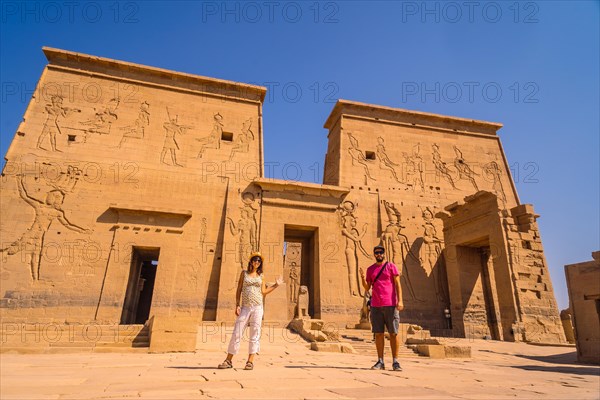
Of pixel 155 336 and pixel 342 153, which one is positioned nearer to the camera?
pixel 155 336

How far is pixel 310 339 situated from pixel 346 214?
6.39 meters

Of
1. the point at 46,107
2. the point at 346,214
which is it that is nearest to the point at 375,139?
the point at 346,214

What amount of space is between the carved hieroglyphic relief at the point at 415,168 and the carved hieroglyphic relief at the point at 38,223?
12765mm

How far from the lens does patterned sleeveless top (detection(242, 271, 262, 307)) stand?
4551mm

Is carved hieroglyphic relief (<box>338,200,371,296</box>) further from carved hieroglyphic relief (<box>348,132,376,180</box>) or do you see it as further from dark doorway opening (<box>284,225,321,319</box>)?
carved hieroglyphic relief (<box>348,132,376,180</box>)

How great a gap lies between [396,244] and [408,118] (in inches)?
252

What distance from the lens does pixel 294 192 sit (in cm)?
1404

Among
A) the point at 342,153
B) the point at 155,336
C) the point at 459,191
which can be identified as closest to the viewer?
the point at 155,336

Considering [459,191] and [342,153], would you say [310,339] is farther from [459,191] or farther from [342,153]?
[459,191]

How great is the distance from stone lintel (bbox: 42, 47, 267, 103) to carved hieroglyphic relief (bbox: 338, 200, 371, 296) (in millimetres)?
6225

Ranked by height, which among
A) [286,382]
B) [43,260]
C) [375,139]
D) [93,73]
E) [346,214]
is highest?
[93,73]

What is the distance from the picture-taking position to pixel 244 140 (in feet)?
48.6

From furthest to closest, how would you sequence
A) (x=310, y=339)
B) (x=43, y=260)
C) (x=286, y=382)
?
1. (x=43, y=260)
2. (x=310, y=339)
3. (x=286, y=382)

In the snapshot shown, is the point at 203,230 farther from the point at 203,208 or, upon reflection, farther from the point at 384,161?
the point at 384,161
